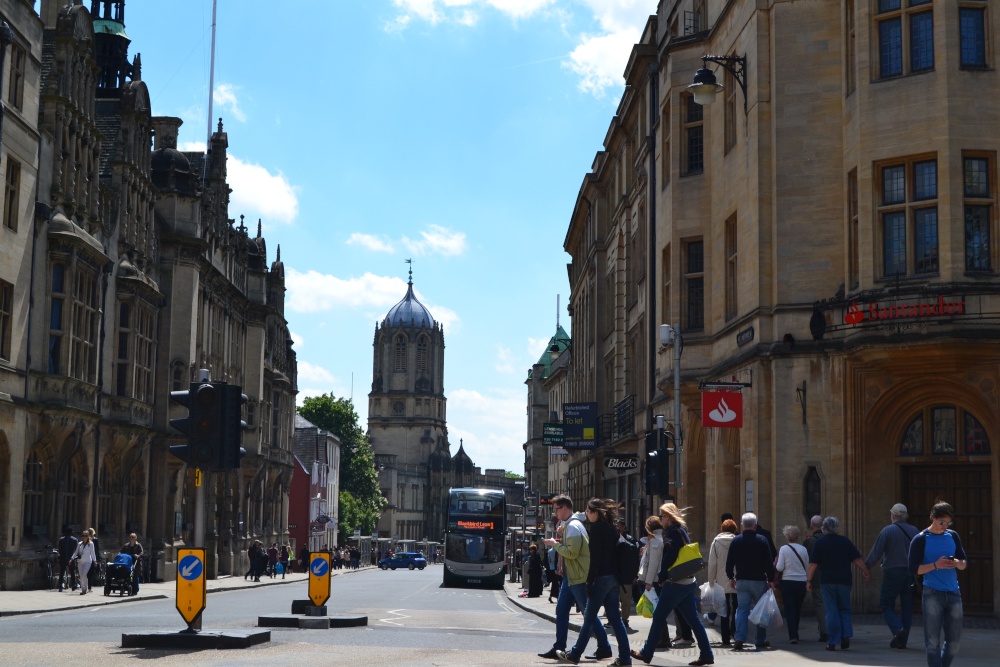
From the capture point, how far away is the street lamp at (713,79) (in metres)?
21.7

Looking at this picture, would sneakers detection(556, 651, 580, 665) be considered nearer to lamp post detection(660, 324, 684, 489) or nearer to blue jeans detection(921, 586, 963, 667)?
blue jeans detection(921, 586, 963, 667)

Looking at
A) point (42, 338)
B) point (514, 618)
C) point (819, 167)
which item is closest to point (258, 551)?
point (42, 338)

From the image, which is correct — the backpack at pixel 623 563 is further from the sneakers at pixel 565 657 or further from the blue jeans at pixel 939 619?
the blue jeans at pixel 939 619

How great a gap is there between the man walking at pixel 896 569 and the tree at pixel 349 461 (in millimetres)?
103295

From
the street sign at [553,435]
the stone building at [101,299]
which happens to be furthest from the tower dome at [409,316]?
the street sign at [553,435]

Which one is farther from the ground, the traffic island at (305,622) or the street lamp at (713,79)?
the street lamp at (713,79)

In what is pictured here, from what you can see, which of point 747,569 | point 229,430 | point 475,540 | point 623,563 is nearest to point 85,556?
point 229,430

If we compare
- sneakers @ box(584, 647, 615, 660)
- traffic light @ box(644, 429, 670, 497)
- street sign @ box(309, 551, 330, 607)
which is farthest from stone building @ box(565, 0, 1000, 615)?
sneakers @ box(584, 647, 615, 660)

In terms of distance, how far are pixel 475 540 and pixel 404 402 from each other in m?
132

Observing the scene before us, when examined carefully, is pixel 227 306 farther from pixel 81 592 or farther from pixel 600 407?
pixel 81 592

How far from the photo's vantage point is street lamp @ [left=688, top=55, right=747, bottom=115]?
71.3 ft

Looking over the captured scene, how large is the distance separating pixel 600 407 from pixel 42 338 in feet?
77.4

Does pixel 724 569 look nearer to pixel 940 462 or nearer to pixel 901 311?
pixel 901 311

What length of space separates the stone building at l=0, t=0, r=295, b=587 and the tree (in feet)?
215
